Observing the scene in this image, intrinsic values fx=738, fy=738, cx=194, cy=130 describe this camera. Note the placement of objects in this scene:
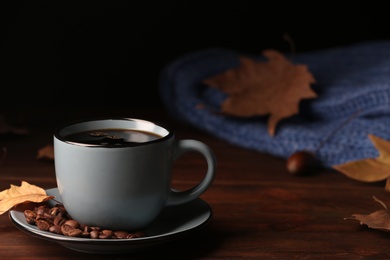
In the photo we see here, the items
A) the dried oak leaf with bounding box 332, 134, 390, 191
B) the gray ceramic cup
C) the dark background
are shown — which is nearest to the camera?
the gray ceramic cup

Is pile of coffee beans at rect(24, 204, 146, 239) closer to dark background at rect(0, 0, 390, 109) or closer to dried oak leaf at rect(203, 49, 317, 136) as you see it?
dried oak leaf at rect(203, 49, 317, 136)

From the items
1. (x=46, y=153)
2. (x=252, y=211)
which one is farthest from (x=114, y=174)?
(x=46, y=153)

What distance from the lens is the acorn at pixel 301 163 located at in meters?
1.04

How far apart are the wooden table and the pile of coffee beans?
27mm

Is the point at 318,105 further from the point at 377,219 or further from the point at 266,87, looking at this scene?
the point at 377,219

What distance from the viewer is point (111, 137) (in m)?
0.78

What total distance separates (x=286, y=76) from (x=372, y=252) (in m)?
0.51

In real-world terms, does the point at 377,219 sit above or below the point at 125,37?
below

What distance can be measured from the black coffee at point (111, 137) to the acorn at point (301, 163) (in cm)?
32

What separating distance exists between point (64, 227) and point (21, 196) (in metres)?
0.09

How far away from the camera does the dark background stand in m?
1.47

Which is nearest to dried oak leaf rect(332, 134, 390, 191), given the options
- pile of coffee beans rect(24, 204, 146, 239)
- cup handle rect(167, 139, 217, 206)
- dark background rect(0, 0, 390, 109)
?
cup handle rect(167, 139, 217, 206)

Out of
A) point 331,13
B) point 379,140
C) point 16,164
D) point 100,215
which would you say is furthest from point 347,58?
point 100,215

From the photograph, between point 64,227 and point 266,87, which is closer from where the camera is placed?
point 64,227
